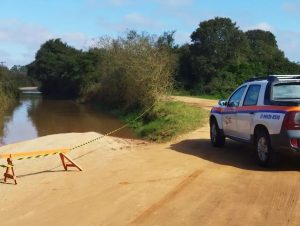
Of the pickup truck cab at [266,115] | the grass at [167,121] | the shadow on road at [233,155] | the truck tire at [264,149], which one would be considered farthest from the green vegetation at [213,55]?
the truck tire at [264,149]

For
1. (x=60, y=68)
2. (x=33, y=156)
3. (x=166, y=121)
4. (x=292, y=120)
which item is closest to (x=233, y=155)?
(x=292, y=120)

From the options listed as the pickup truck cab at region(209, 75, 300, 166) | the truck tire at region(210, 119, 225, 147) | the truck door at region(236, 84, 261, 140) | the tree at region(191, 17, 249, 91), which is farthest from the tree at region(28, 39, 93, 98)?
the truck door at region(236, 84, 261, 140)

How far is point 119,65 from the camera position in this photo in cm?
4291

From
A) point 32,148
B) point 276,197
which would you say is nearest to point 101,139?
point 32,148

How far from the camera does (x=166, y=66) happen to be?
36344 millimetres

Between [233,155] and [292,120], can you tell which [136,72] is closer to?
[233,155]

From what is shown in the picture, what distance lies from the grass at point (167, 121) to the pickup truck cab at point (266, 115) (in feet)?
14.7

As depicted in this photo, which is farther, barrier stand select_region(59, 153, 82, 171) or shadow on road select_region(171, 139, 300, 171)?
barrier stand select_region(59, 153, 82, 171)

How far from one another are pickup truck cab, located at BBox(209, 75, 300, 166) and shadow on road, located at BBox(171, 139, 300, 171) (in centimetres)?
32

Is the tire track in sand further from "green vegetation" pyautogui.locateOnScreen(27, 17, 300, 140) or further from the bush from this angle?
the bush

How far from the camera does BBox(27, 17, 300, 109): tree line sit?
36.9 metres

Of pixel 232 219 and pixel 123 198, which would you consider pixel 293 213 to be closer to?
pixel 232 219

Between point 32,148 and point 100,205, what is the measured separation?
11.5 metres

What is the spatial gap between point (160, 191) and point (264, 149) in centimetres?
273
